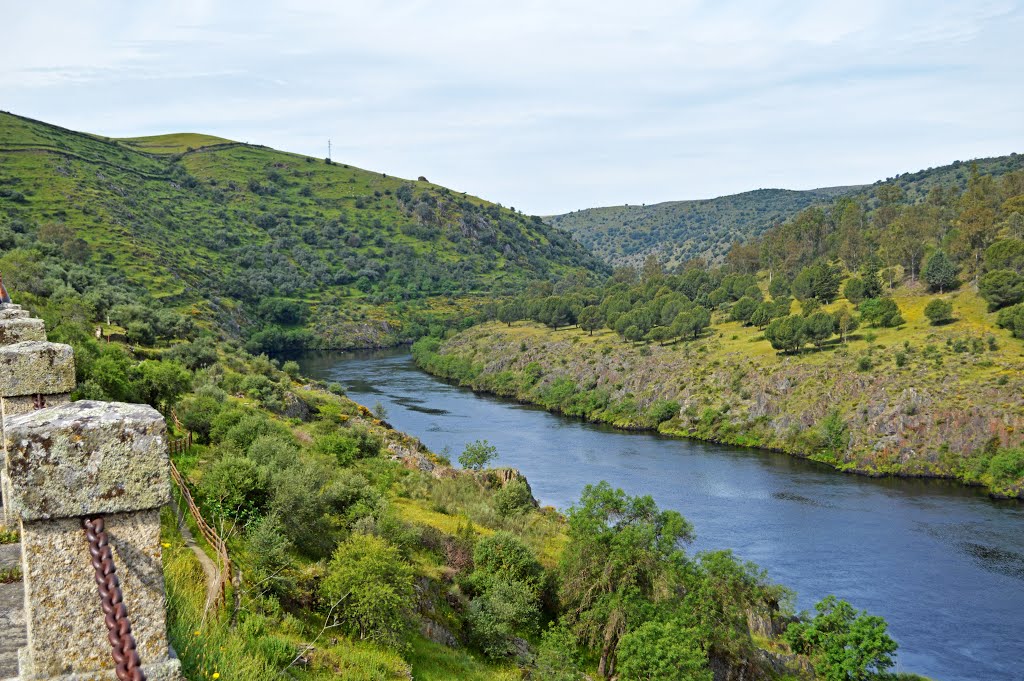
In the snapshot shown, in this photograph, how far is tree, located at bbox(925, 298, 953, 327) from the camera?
82.1 m

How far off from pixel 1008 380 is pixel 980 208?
4087 centimetres

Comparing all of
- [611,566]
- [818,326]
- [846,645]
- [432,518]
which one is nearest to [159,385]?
[432,518]

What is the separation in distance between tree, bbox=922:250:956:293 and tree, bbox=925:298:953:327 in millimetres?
7710

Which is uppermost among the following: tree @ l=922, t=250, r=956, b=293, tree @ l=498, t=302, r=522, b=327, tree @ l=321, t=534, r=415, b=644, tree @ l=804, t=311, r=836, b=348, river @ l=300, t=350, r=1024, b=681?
tree @ l=922, t=250, r=956, b=293

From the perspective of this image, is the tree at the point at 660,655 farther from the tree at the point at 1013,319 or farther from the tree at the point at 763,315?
the tree at the point at 763,315

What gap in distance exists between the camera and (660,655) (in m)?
26.5

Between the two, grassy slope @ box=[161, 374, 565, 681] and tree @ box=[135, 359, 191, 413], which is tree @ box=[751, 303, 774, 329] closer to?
grassy slope @ box=[161, 374, 565, 681]

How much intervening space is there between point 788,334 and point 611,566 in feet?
213

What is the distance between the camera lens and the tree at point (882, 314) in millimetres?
86750

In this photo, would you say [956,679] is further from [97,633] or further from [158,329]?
[158,329]

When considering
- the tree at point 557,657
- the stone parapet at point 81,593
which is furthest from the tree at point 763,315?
the stone parapet at point 81,593

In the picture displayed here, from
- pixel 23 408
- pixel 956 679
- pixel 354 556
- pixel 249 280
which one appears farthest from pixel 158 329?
pixel 249 280

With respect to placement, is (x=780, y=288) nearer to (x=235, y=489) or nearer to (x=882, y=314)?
(x=882, y=314)

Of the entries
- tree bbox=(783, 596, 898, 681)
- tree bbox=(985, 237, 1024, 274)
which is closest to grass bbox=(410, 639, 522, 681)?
tree bbox=(783, 596, 898, 681)
